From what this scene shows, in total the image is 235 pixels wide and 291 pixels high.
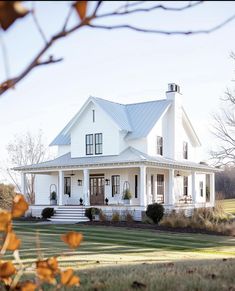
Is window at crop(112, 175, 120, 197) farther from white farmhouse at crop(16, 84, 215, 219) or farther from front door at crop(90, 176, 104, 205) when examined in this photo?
front door at crop(90, 176, 104, 205)

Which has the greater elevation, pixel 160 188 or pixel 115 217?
pixel 160 188

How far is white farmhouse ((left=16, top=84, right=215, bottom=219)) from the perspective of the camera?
32.7 metres

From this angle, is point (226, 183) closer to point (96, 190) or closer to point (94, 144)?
point (96, 190)

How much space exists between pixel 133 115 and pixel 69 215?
9563mm

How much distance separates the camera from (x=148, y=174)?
113 feet

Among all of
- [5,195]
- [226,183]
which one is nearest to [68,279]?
[5,195]

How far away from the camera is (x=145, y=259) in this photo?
1260cm

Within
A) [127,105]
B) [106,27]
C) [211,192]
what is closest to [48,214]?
[127,105]

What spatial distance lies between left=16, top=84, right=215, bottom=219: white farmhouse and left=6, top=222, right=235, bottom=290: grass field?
30.0 feet

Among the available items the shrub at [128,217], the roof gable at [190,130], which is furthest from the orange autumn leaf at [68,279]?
the roof gable at [190,130]

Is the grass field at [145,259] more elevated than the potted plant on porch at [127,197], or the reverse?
the potted plant on porch at [127,197]

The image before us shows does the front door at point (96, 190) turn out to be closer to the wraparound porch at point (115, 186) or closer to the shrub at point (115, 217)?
the wraparound porch at point (115, 186)

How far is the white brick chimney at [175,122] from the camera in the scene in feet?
120

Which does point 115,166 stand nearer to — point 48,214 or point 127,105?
point 48,214
